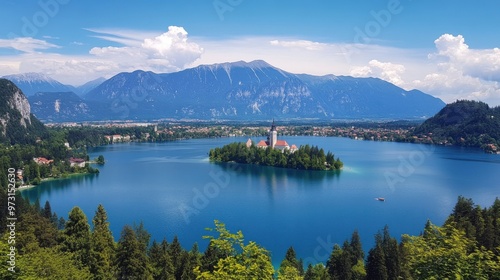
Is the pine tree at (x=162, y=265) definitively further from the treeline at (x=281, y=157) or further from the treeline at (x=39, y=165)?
the treeline at (x=281, y=157)

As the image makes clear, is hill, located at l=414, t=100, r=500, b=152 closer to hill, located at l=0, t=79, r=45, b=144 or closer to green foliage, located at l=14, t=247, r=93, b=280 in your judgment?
green foliage, located at l=14, t=247, r=93, b=280

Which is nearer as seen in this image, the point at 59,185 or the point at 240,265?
the point at 240,265

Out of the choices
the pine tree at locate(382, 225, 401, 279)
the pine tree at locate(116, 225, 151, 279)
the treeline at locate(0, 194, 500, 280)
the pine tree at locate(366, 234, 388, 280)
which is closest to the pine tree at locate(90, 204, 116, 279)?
the treeline at locate(0, 194, 500, 280)

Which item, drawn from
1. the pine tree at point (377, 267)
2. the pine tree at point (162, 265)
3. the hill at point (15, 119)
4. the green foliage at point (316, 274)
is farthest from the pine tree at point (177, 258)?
the hill at point (15, 119)

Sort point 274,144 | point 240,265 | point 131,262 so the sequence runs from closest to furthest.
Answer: point 240,265
point 131,262
point 274,144

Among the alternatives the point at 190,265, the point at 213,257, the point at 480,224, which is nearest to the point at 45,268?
the point at 213,257

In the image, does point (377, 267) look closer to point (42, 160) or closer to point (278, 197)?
point (278, 197)

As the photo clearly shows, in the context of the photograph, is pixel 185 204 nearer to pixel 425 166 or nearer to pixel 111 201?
pixel 111 201
